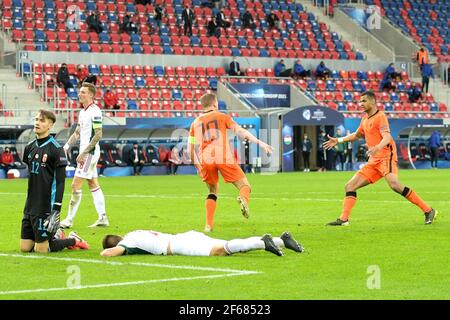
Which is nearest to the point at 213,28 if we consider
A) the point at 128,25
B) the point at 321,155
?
the point at 128,25

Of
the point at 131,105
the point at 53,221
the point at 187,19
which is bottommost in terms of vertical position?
the point at 53,221

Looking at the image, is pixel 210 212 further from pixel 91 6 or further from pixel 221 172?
pixel 91 6

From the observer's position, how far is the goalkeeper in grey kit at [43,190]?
14047mm

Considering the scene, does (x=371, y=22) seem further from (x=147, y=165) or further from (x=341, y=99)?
(x=147, y=165)

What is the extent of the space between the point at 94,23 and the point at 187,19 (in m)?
5.57

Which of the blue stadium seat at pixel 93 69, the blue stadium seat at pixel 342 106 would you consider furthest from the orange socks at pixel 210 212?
the blue stadium seat at pixel 342 106

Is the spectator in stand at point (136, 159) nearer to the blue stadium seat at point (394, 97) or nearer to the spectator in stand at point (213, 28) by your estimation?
the spectator in stand at point (213, 28)

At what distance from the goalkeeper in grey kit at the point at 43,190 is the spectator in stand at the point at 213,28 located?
149ft

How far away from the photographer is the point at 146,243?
13711 millimetres

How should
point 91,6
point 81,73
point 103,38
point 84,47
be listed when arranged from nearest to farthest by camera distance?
point 81,73, point 84,47, point 103,38, point 91,6

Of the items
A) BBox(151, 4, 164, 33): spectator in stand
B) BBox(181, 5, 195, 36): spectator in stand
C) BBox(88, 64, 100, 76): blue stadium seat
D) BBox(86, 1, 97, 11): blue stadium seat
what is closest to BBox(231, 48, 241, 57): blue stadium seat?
BBox(181, 5, 195, 36): spectator in stand

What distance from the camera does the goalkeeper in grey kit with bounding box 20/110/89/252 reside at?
14.0 m
